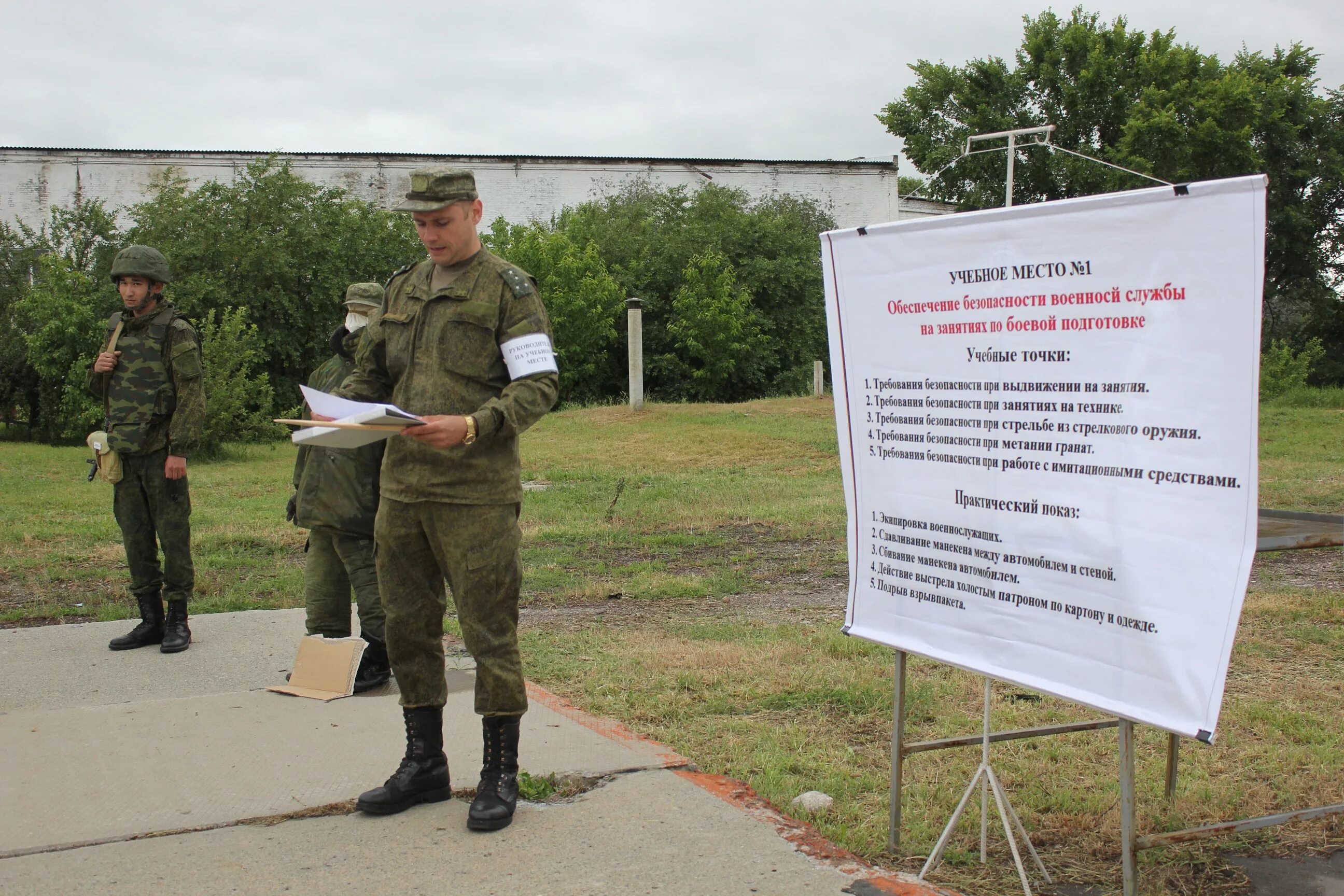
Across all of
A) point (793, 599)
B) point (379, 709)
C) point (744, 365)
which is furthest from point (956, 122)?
point (379, 709)

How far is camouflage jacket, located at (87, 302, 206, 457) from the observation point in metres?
5.96

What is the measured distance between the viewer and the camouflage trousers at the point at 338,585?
5312 mm

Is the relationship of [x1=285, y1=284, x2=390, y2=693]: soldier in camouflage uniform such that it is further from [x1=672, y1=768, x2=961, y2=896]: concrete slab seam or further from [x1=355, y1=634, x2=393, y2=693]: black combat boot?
[x1=672, y1=768, x2=961, y2=896]: concrete slab seam

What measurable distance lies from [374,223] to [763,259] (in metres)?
13.0

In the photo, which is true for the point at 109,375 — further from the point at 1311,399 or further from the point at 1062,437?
the point at 1311,399

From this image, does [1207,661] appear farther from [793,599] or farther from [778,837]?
[793,599]

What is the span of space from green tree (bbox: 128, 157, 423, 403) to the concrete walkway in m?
22.2

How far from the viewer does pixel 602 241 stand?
38.5 metres

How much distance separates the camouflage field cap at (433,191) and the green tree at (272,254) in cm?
2339

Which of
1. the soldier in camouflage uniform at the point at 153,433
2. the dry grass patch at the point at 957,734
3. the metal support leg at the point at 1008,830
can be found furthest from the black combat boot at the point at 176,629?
the metal support leg at the point at 1008,830

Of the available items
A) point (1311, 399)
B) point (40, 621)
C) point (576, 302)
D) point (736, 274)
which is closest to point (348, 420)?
point (40, 621)

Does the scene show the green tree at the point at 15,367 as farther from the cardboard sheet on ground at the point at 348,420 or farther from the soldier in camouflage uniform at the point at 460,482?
the cardboard sheet on ground at the point at 348,420

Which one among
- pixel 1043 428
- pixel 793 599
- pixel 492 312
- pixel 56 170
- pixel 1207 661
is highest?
pixel 56 170

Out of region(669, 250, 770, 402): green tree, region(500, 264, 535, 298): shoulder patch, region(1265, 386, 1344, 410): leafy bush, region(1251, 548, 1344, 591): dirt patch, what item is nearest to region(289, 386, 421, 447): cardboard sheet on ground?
region(500, 264, 535, 298): shoulder patch
